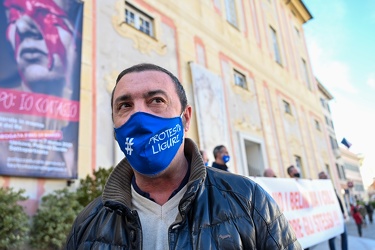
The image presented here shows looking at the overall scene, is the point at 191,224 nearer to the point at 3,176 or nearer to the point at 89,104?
the point at 3,176

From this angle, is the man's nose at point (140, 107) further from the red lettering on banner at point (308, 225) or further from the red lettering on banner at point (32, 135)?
the red lettering on banner at point (308, 225)

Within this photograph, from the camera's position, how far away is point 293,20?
19.9 m

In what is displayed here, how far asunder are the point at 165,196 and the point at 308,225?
4280 millimetres

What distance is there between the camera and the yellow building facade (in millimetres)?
6352

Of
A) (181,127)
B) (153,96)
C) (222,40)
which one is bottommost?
(181,127)

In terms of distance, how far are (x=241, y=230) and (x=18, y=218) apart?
3943 mm

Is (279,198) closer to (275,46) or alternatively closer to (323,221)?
(323,221)

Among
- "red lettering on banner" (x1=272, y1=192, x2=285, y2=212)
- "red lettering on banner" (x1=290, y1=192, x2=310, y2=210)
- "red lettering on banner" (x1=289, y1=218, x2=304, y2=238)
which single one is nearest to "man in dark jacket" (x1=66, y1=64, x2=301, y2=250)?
"red lettering on banner" (x1=272, y1=192, x2=285, y2=212)

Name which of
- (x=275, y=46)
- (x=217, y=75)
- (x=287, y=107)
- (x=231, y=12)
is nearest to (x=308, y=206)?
(x=217, y=75)

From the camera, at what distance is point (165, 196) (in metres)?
1.42

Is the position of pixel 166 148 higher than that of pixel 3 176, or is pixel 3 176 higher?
pixel 3 176

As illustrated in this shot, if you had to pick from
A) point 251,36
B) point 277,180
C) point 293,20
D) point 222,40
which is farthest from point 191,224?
point 293,20

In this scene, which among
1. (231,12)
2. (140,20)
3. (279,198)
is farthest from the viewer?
(231,12)

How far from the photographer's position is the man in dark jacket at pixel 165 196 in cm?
124
